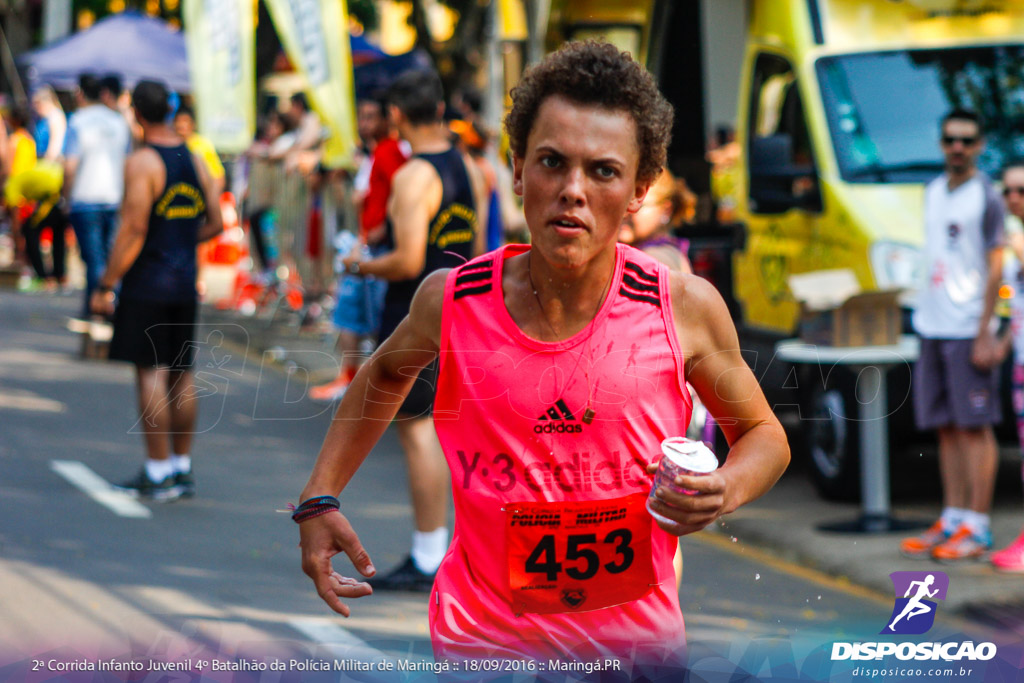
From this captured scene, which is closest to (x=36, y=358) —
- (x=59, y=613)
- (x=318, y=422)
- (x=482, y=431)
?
(x=318, y=422)

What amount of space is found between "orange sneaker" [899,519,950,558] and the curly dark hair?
14.2ft

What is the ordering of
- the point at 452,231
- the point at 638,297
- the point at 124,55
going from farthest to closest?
the point at 124,55 < the point at 452,231 < the point at 638,297

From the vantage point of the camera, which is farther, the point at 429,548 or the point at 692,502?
the point at 429,548

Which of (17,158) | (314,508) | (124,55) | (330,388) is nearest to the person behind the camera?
(314,508)

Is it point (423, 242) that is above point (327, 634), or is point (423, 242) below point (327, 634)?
above

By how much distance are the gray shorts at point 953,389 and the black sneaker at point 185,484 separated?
12.4 feet

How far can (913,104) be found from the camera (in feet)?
25.1

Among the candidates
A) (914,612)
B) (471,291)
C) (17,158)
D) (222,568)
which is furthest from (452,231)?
(17,158)

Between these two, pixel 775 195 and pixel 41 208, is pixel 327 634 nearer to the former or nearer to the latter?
pixel 775 195

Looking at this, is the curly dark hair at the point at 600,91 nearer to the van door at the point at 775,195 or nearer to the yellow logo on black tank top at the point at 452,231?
the yellow logo on black tank top at the point at 452,231

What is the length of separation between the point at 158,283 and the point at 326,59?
16.7 feet

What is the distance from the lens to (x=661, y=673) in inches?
95.7

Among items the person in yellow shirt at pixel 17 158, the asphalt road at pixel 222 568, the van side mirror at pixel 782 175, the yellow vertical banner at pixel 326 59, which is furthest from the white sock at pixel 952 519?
the person in yellow shirt at pixel 17 158

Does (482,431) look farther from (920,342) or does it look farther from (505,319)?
(920,342)
